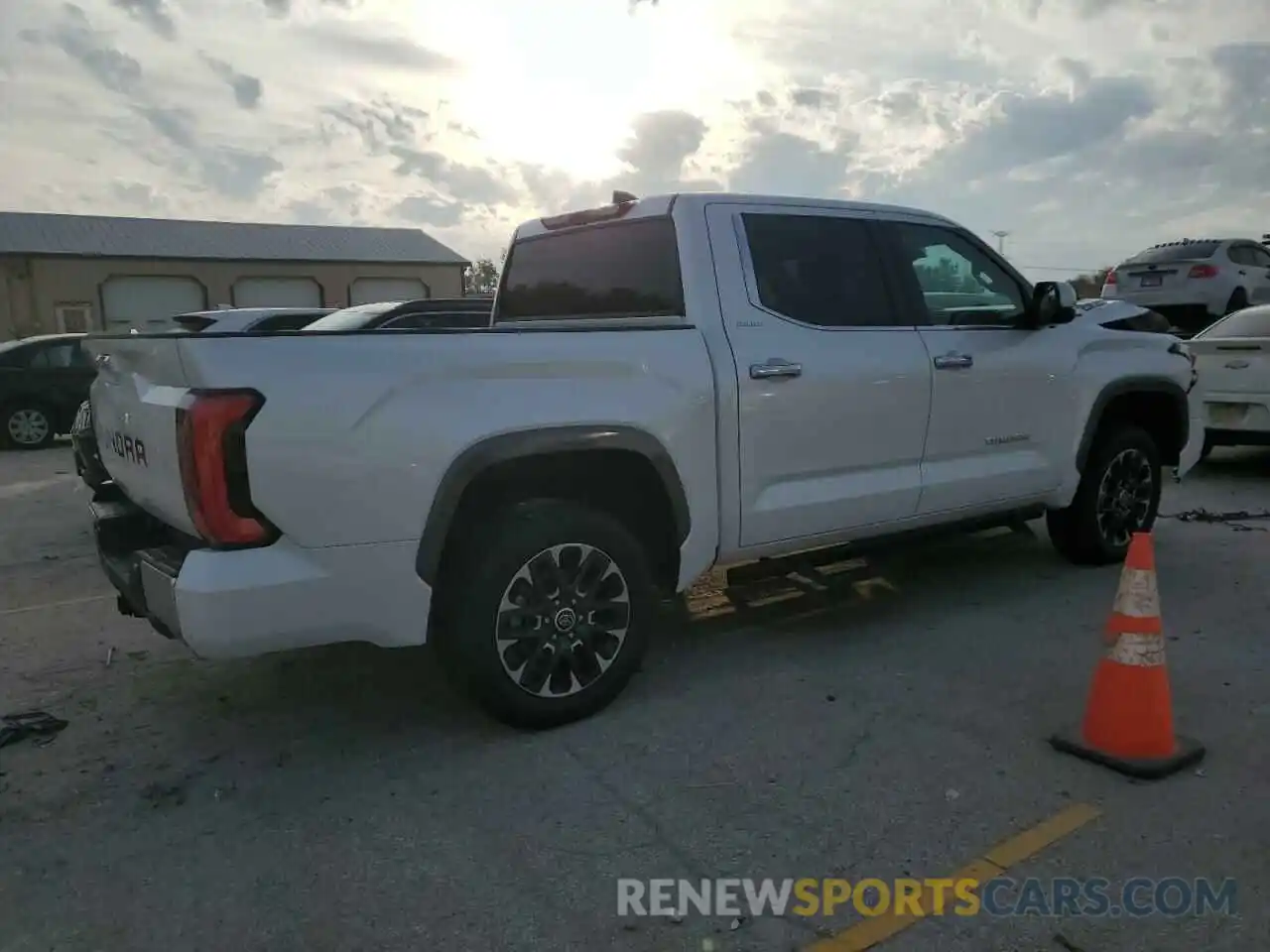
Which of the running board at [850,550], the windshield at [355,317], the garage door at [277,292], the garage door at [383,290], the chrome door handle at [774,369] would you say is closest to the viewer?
the chrome door handle at [774,369]

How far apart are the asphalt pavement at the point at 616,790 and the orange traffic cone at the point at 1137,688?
0.31ft

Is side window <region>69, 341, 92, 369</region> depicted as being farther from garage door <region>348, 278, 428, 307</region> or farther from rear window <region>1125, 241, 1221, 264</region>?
garage door <region>348, 278, 428, 307</region>

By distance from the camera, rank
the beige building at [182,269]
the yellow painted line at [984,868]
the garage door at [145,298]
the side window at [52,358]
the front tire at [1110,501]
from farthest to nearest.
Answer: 1. the garage door at [145,298]
2. the beige building at [182,269]
3. the side window at [52,358]
4. the front tire at [1110,501]
5. the yellow painted line at [984,868]

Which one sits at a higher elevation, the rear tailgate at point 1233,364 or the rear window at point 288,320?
the rear window at point 288,320

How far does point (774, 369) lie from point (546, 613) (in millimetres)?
1388

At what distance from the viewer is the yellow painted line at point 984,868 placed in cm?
241

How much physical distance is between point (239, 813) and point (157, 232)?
114ft

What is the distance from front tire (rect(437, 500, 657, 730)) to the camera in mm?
3342

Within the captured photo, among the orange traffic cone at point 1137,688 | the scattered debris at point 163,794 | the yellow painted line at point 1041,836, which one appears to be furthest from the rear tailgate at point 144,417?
the orange traffic cone at point 1137,688

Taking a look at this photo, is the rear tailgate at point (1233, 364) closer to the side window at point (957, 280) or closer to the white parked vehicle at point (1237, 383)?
the white parked vehicle at point (1237, 383)

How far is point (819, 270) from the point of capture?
14.2ft

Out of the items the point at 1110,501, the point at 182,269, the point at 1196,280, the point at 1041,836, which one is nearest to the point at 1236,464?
the point at 1196,280

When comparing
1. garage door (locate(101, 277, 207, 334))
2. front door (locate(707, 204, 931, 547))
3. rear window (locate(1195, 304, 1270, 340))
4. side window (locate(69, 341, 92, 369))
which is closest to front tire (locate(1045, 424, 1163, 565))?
front door (locate(707, 204, 931, 547))

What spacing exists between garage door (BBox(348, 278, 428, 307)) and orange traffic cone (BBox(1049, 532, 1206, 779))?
33.4 m
